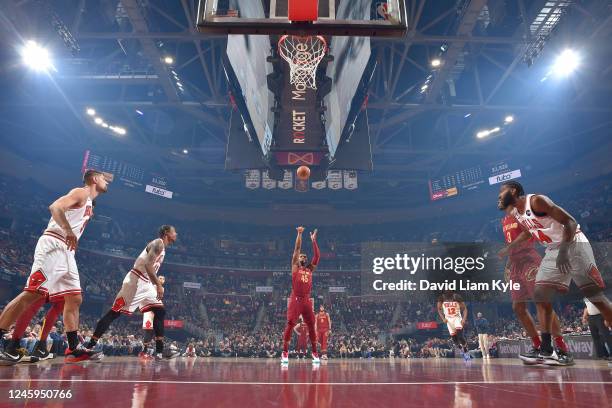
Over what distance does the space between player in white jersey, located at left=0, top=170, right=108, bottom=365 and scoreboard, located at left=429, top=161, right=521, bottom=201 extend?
903 inches

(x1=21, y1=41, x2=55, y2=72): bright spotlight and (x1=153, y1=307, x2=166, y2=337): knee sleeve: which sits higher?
(x1=21, y1=41, x2=55, y2=72): bright spotlight

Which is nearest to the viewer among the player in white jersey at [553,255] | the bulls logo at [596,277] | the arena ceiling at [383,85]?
the player in white jersey at [553,255]

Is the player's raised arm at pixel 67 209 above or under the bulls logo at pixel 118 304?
above

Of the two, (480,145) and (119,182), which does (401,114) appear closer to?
(480,145)

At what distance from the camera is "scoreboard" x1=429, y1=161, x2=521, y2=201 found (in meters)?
22.8

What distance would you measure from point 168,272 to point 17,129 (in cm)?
1288

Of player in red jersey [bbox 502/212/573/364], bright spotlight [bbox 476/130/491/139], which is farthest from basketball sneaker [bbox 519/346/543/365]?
bright spotlight [bbox 476/130/491/139]

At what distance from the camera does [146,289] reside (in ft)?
20.8

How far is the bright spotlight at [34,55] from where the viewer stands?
12.7 meters

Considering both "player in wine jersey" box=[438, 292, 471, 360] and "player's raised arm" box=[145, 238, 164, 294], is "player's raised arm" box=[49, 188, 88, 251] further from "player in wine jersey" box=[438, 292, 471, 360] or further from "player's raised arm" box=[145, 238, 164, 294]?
"player in wine jersey" box=[438, 292, 471, 360]

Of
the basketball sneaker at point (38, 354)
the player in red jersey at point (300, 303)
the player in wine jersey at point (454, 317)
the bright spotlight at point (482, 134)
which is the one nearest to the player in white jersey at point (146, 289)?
the basketball sneaker at point (38, 354)

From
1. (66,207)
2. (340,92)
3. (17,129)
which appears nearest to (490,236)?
(340,92)

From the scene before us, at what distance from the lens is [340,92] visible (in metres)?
11.4

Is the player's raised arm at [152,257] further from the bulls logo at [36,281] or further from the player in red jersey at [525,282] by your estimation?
the player in red jersey at [525,282]
